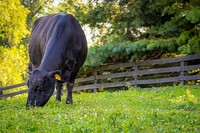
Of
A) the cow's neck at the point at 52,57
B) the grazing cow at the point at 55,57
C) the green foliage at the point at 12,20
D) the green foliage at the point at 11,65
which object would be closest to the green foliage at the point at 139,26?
the grazing cow at the point at 55,57

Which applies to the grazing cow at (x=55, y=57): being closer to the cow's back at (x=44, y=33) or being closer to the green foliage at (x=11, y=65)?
the cow's back at (x=44, y=33)

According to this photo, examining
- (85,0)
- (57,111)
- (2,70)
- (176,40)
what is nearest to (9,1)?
(2,70)

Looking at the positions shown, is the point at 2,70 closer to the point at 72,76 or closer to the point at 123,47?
→ the point at 123,47

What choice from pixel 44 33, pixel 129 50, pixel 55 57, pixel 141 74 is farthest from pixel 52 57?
pixel 141 74

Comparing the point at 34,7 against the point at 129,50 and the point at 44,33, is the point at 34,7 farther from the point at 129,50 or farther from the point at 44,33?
the point at 44,33

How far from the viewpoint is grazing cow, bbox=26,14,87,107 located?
353 inches

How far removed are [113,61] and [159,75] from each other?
2.97 metres

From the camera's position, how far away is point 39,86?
352 inches

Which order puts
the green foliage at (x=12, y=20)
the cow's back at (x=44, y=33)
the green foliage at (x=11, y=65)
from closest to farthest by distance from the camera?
Answer: 1. the cow's back at (x=44, y=33)
2. the green foliage at (x=12, y=20)
3. the green foliage at (x=11, y=65)

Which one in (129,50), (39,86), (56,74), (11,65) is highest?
(56,74)

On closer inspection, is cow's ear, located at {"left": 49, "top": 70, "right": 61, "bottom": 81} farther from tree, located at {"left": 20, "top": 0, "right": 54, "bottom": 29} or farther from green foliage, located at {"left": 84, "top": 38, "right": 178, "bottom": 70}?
tree, located at {"left": 20, "top": 0, "right": 54, "bottom": 29}

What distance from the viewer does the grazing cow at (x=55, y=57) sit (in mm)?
8977

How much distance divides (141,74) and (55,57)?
851 cm

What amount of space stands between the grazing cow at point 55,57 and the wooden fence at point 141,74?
6376 millimetres
